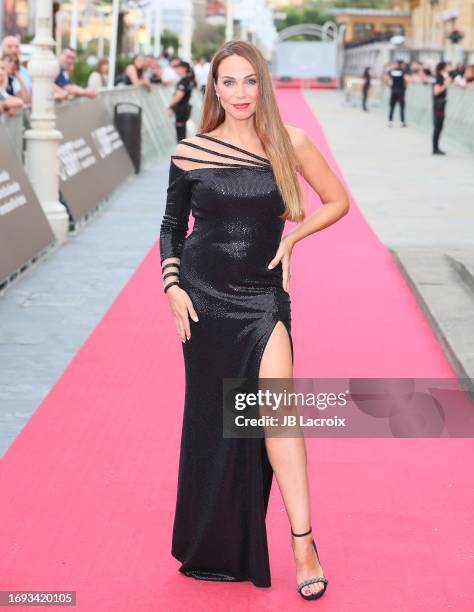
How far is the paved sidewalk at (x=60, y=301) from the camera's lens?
7910mm

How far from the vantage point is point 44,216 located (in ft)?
42.1

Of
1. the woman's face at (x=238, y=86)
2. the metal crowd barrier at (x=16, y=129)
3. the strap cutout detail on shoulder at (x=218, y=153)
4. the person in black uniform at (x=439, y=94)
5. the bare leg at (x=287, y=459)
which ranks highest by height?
the woman's face at (x=238, y=86)

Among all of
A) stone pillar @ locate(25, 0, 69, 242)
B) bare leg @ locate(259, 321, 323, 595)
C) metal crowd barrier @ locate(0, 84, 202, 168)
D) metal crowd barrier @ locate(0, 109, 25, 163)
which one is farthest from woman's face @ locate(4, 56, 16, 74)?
bare leg @ locate(259, 321, 323, 595)

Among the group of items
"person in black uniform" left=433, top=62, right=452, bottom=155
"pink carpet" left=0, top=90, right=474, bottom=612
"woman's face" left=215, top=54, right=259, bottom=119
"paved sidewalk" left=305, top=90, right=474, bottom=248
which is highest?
"woman's face" left=215, top=54, right=259, bottom=119

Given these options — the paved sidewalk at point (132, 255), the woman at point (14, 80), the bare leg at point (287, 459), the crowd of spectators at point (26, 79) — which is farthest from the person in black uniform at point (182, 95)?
the bare leg at point (287, 459)

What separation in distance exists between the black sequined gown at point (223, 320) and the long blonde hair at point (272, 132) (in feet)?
0.17

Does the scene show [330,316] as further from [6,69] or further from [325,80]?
[325,80]

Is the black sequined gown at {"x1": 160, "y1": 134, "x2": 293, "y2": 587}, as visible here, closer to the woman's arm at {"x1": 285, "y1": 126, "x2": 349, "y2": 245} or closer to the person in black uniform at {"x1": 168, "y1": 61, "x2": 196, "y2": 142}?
the woman's arm at {"x1": 285, "y1": 126, "x2": 349, "y2": 245}

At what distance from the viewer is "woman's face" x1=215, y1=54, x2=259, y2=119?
14.2 feet

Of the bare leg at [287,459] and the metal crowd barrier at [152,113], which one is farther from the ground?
the bare leg at [287,459]

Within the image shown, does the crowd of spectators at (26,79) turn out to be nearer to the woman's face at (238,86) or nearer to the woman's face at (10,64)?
the woman's face at (10,64)

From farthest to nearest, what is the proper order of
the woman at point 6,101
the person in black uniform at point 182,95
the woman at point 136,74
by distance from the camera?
1. the woman at point 136,74
2. the person in black uniform at point 182,95
3. the woman at point 6,101

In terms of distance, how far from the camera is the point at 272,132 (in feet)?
14.3

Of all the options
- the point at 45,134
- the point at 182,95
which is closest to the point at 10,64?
the point at 45,134
